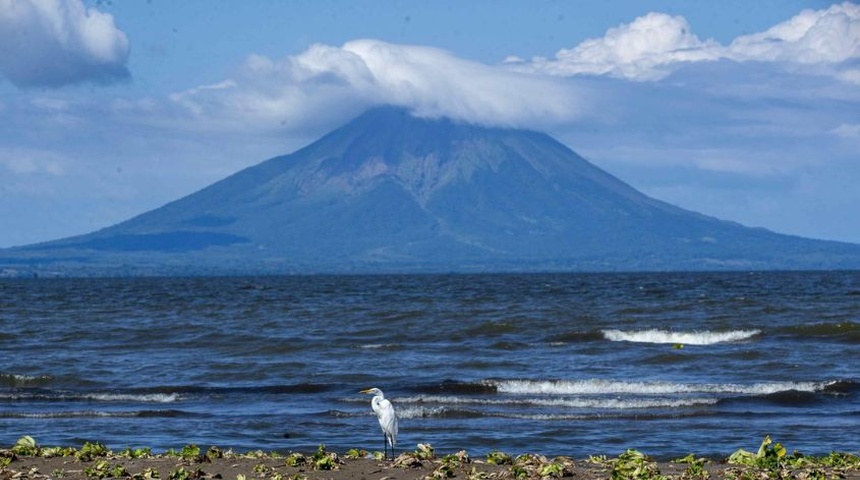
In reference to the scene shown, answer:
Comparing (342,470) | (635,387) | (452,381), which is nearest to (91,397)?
(452,381)

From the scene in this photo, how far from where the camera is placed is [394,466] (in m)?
15.5

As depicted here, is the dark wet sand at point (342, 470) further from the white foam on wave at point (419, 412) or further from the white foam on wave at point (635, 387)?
the white foam on wave at point (635, 387)

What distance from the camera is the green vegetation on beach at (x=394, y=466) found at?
14539mm

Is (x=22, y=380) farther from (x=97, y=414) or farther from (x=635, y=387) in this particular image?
(x=635, y=387)

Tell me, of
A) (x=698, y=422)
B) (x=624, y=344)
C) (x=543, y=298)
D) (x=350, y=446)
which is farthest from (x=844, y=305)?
(x=350, y=446)

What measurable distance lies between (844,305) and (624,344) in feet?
84.8

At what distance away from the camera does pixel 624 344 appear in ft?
129

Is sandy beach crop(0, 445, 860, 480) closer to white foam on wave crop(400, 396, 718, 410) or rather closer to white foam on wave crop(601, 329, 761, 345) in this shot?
white foam on wave crop(400, 396, 718, 410)

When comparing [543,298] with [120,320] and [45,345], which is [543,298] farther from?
[45,345]

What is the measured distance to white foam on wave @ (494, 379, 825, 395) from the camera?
27.4 meters

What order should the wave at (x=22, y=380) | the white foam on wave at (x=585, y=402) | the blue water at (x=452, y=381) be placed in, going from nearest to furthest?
the blue water at (x=452, y=381)
the white foam on wave at (x=585, y=402)
the wave at (x=22, y=380)

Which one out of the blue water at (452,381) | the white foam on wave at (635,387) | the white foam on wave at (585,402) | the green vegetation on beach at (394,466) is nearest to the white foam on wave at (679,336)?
the blue water at (452,381)

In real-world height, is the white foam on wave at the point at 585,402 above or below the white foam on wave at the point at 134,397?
below

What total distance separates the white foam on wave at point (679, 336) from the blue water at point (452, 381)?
5.0 inches
